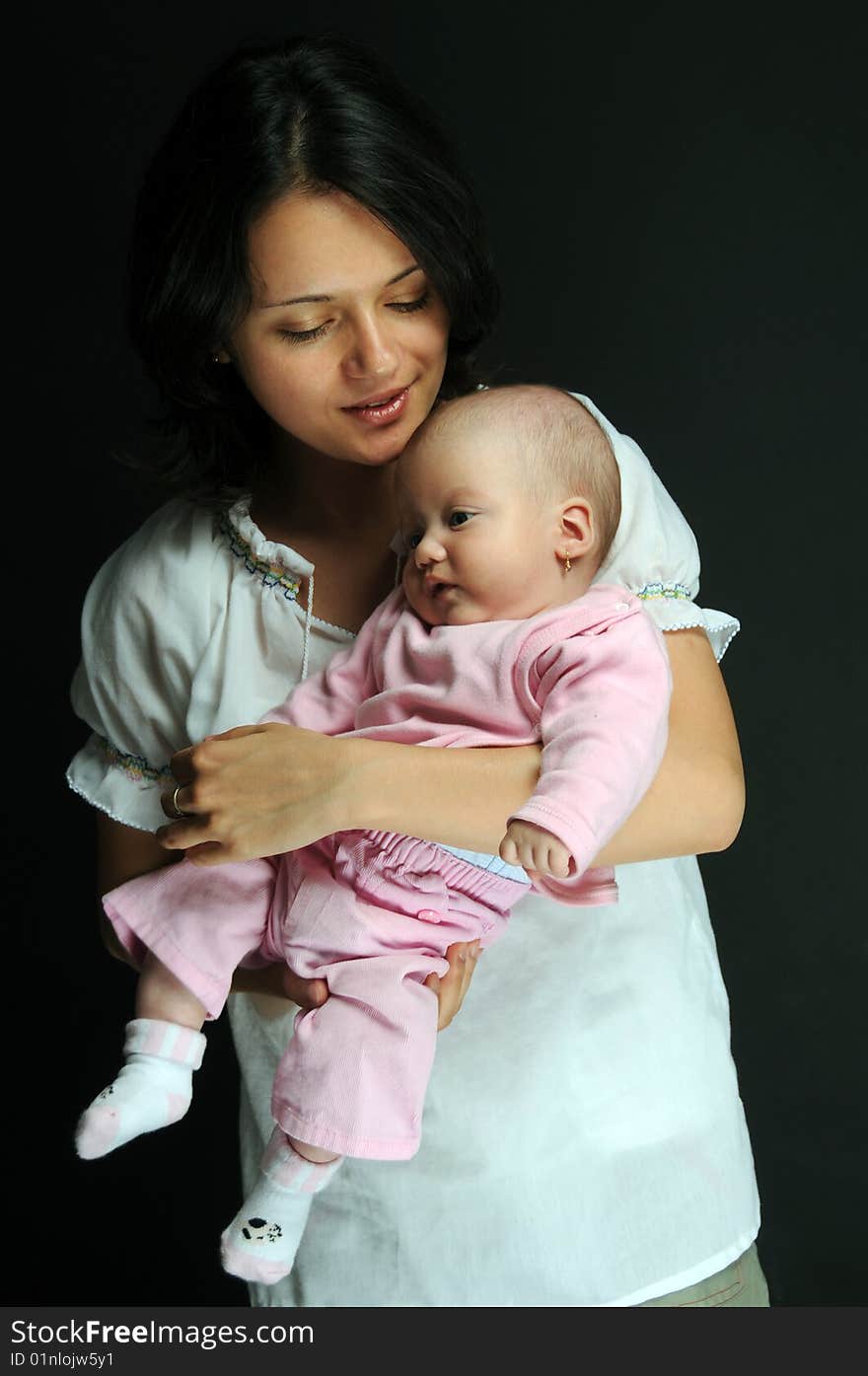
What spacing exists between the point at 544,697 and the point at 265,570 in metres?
0.47

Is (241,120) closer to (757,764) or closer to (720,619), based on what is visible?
(720,619)

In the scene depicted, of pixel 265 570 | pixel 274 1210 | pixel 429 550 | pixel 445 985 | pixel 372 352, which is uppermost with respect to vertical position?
pixel 372 352

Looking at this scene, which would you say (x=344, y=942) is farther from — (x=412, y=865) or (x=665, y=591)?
(x=665, y=591)

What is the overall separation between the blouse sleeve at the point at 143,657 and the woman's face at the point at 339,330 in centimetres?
21

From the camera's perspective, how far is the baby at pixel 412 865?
1503mm

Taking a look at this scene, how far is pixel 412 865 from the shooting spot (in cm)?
156

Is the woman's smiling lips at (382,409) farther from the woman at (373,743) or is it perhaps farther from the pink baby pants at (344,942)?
the pink baby pants at (344,942)

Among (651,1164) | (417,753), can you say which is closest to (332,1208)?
(651,1164)

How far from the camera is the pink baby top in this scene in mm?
1348

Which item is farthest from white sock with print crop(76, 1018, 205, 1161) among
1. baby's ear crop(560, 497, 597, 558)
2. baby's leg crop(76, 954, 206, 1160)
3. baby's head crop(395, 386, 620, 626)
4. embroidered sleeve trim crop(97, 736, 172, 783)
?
baby's ear crop(560, 497, 597, 558)

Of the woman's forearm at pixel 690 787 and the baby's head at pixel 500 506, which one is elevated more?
the baby's head at pixel 500 506

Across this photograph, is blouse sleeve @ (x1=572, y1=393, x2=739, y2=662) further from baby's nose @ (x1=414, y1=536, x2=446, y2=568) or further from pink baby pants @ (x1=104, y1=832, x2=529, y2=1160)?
pink baby pants @ (x1=104, y1=832, x2=529, y2=1160)

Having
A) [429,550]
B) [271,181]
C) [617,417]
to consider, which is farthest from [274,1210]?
[617,417]

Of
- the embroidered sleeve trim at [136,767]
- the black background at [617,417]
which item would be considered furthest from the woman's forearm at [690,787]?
the black background at [617,417]
